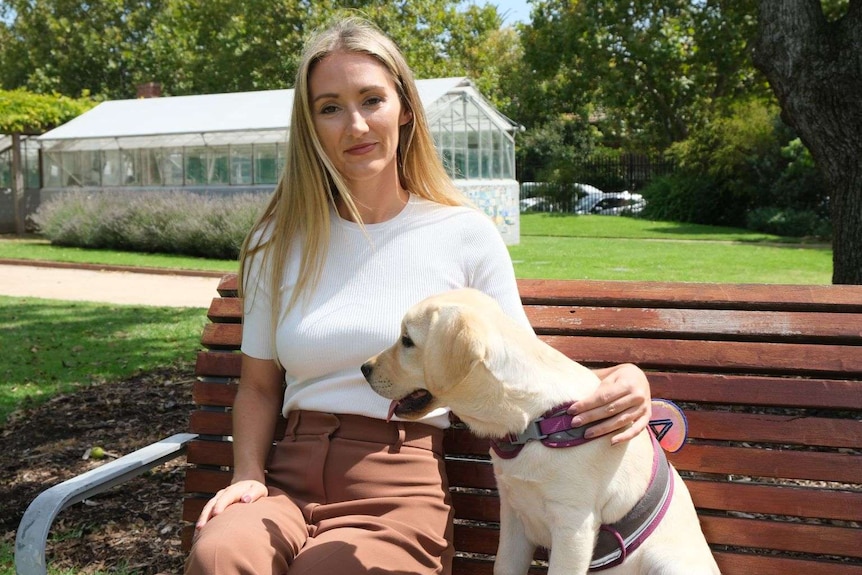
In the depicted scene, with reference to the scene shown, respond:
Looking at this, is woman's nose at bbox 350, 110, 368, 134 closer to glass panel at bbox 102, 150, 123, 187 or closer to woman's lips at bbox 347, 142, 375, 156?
woman's lips at bbox 347, 142, 375, 156

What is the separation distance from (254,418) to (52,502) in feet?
2.17

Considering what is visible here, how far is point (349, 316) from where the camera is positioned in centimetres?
270

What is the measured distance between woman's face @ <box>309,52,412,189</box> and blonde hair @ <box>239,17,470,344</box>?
3 centimetres

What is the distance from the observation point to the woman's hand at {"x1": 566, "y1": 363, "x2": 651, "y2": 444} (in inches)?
92.1

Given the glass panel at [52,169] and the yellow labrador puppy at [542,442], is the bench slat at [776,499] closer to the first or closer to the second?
the yellow labrador puppy at [542,442]

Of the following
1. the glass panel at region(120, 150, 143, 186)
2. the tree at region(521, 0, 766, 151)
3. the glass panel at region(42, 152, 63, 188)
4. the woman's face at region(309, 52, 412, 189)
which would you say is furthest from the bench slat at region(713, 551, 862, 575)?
the tree at region(521, 0, 766, 151)

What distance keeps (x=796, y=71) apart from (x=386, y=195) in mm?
2710

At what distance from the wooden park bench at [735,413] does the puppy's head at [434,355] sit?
0.58m

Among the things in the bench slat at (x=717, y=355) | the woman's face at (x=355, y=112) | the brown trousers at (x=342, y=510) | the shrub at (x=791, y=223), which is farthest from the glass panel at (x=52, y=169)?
the bench slat at (x=717, y=355)

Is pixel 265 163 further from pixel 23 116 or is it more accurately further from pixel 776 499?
pixel 776 499

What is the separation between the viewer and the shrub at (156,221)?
19438 mm

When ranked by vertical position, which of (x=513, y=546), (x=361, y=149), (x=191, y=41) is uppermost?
(x=191, y=41)

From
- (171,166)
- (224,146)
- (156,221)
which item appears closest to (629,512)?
(156,221)

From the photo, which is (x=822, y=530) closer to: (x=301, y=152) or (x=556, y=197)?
(x=301, y=152)
